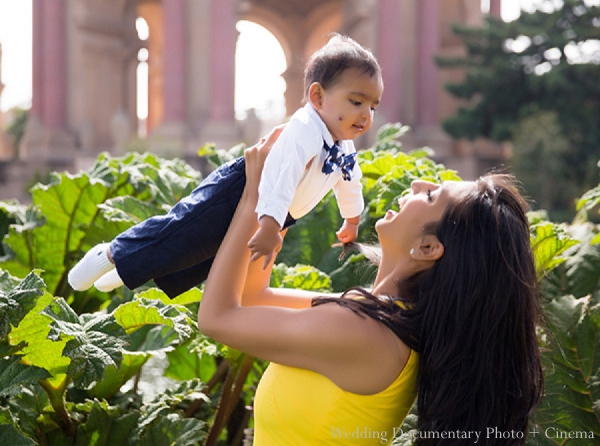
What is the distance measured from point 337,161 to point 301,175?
15 centimetres

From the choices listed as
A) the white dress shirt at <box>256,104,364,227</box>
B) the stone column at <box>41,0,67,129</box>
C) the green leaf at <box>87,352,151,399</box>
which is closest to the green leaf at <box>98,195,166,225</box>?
the green leaf at <box>87,352,151,399</box>

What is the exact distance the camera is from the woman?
166 centimetres

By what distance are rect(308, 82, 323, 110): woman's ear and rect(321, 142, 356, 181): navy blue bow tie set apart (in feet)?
0.34

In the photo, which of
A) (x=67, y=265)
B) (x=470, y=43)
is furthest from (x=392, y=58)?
(x=67, y=265)

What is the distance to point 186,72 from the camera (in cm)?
2322

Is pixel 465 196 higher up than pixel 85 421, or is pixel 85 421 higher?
pixel 465 196

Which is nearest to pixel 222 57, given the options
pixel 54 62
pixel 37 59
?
pixel 54 62

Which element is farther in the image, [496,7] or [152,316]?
[496,7]

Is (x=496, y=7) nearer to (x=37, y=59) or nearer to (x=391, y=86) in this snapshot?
(x=391, y=86)

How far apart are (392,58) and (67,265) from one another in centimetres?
2183

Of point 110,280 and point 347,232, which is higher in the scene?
point 347,232

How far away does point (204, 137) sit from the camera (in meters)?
22.0

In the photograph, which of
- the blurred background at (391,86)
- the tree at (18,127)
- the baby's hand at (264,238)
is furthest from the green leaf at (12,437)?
the tree at (18,127)

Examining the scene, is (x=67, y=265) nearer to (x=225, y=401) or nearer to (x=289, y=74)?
(x=225, y=401)
